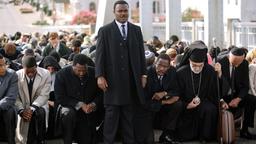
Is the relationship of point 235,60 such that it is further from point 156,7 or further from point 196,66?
point 156,7

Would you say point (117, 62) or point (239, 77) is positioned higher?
point (117, 62)

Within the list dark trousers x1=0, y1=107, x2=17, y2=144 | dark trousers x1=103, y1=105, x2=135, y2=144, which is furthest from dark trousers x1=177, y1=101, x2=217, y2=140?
dark trousers x1=0, y1=107, x2=17, y2=144

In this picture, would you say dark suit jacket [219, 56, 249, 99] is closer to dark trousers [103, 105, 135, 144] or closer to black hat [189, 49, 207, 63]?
black hat [189, 49, 207, 63]

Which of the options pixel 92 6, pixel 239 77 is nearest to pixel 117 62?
pixel 239 77

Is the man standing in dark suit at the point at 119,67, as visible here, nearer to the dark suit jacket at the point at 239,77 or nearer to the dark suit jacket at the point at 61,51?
the dark suit jacket at the point at 239,77

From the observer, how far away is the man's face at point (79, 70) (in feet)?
28.3

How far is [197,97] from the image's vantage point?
9.05 meters

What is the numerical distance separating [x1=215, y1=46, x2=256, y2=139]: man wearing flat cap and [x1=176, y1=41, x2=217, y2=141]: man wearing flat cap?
1.06 feet

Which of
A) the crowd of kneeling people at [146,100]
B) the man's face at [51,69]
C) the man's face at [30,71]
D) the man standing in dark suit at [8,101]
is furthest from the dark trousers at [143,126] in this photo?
the man's face at [51,69]

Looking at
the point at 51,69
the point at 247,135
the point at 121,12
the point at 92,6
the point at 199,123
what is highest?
the point at 92,6

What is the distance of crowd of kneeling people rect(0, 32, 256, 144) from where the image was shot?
8578mm

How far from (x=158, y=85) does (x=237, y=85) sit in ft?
4.84

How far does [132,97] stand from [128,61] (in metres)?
0.55

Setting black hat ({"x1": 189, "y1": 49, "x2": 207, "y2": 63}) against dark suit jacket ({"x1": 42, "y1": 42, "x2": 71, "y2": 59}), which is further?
dark suit jacket ({"x1": 42, "y1": 42, "x2": 71, "y2": 59})
